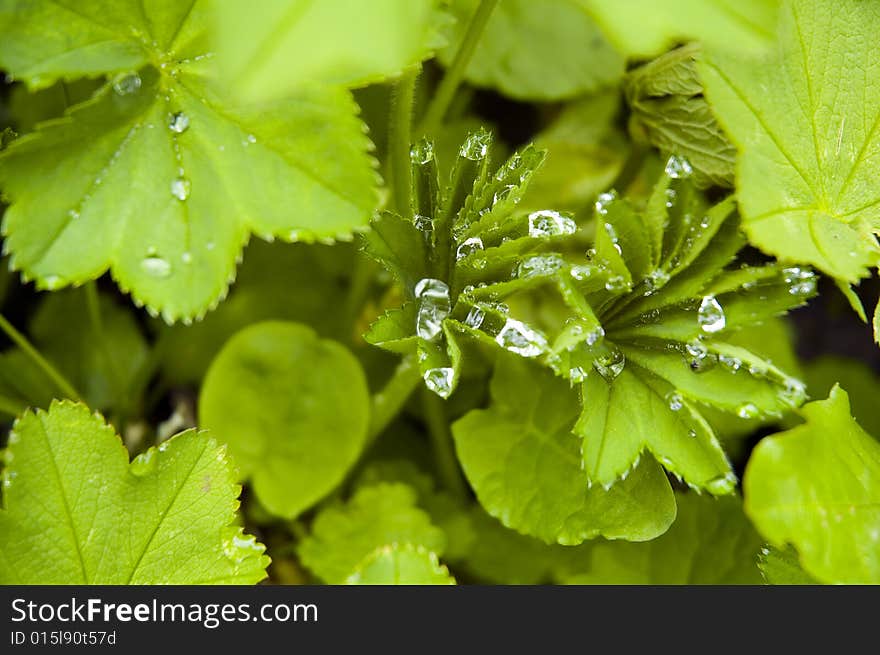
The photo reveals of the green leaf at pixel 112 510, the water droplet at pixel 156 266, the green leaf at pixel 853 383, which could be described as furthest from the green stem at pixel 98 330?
the green leaf at pixel 853 383

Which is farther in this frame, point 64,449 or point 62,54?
point 64,449

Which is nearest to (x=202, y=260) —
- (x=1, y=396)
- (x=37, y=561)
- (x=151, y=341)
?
(x=37, y=561)

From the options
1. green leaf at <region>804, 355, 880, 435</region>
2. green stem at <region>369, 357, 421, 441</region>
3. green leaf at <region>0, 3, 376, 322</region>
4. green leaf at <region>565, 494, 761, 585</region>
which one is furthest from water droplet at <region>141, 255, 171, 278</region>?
green leaf at <region>804, 355, 880, 435</region>

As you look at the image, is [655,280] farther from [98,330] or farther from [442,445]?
[98,330]

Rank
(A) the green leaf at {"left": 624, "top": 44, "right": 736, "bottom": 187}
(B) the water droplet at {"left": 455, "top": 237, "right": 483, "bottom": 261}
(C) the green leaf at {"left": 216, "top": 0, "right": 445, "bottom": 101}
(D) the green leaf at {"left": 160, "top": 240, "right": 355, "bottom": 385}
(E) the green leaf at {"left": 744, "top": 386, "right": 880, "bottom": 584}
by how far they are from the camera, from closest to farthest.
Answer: (C) the green leaf at {"left": 216, "top": 0, "right": 445, "bottom": 101} < (E) the green leaf at {"left": 744, "top": 386, "right": 880, "bottom": 584} < (B) the water droplet at {"left": 455, "top": 237, "right": 483, "bottom": 261} < (A) the green leaf at {"left": 624, "top": 44, "right": 736, "bottom": 187} < (D) the green leaf at {"left": 160, "top": 240, "right": 355, "bottom": 385}

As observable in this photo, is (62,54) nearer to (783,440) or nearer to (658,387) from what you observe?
(658,387)

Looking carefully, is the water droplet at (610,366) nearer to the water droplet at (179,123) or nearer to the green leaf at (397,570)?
the green leaf at (397,570)

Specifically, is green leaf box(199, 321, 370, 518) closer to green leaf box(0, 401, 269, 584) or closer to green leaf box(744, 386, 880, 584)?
green leaf box(0, 401, 269, 584)
